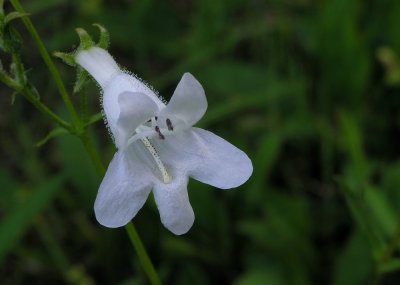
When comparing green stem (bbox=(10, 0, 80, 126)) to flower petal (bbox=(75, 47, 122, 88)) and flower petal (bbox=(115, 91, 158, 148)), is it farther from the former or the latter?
flower petal (bbox=(115, 91, 158, 148))

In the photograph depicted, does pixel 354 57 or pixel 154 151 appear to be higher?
pixel 154 151

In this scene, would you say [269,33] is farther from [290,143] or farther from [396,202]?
[396,202]

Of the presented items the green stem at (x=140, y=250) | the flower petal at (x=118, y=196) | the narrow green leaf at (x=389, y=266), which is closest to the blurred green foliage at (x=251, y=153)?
the narrow green leaf at (x=389, y=266)

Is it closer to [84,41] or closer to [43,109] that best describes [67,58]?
[84,41]

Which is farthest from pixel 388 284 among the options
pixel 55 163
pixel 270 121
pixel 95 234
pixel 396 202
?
pixel 55 163

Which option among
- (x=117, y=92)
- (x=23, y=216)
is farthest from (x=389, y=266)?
(x=23, y=216)

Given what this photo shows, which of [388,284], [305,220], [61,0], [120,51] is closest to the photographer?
[388,284]

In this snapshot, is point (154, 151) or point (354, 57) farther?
point (354, 57)
